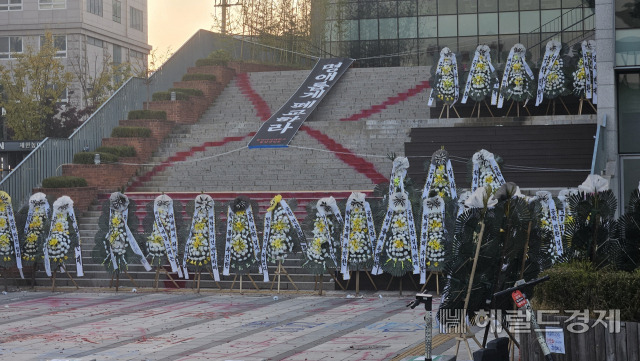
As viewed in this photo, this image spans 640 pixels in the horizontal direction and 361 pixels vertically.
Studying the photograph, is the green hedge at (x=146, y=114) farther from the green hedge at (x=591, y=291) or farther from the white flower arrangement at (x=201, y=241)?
the green hedge at (x=591, y=291)

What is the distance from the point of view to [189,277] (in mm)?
21188

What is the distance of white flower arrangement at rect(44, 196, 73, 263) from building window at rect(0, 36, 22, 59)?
43.6 m

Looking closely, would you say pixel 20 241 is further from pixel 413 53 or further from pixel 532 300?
pixel 413 53

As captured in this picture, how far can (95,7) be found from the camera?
211ft

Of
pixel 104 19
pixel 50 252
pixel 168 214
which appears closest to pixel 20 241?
pixel 50 252

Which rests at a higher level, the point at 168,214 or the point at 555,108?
the point at 555,108

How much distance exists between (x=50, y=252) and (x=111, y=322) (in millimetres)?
5387

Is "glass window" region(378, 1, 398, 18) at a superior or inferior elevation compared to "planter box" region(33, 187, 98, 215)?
superior

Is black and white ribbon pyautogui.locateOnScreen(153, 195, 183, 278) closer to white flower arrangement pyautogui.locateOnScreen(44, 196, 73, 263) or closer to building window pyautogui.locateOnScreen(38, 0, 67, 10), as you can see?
white flower arrangement pyautogui.locateOnScreen(44, 196, 73, 263)

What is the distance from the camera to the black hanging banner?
30.0 meters

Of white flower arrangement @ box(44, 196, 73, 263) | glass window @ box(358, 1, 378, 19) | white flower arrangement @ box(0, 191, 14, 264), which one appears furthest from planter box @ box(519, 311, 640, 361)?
glass window @ box(358, 1, 378, 19)

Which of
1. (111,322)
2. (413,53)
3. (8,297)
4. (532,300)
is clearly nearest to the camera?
(532,300)

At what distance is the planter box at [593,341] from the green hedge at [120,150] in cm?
2008

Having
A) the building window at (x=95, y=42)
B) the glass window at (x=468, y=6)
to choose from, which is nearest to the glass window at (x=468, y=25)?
the glass window at (x=468, y=6)
